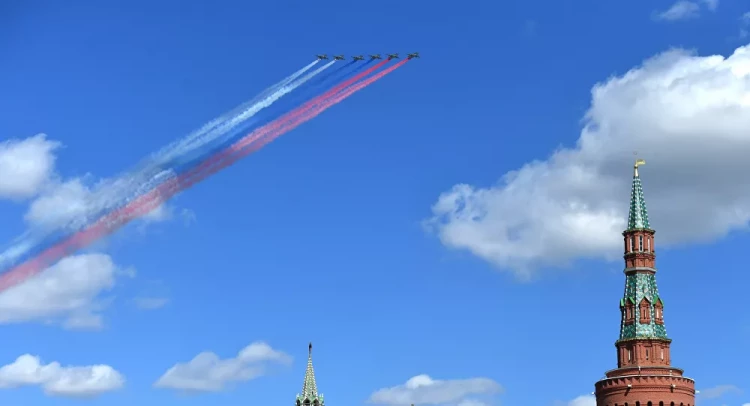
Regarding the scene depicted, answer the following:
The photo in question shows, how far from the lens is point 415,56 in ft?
513

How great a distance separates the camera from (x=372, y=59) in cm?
15512

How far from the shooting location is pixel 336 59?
153500mm

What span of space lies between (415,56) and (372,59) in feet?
18.6

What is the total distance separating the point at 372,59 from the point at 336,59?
485 centimetres

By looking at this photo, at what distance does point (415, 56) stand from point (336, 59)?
1050cm
